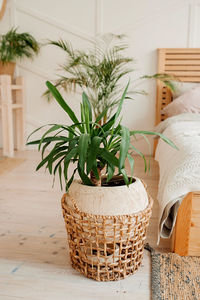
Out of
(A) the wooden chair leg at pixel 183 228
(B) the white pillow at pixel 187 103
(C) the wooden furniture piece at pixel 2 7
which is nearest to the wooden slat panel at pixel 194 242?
(A) the wooden chair leg at pixel 183 228

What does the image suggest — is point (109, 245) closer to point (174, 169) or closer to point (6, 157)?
point (174, 169)

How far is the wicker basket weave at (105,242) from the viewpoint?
1.16 meters

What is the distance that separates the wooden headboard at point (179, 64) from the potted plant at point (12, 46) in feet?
4.74

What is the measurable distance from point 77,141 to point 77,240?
408 mm

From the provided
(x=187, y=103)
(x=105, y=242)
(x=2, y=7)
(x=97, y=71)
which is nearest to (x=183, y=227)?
(x=105, y=242)

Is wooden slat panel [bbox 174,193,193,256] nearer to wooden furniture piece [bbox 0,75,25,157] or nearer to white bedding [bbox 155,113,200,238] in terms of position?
white bedding [bbox 155,113,200,238]

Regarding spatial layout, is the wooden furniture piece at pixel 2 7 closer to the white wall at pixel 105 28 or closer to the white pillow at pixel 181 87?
the white wall at pixel 105 28

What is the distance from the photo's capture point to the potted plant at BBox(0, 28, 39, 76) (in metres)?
3.31

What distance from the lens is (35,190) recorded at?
233 centimetres

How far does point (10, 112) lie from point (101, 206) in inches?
92.8

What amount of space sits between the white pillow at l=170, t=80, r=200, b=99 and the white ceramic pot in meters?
2.20

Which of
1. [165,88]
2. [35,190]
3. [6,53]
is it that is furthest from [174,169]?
[6,53]

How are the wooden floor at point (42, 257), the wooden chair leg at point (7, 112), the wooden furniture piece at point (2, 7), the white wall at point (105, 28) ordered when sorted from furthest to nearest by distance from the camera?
the wooden furniture piece at point (2, 7), the white wall at point (105, 28), the wooden chair leg at point (7, 112), the wooden floor at point (42, 257)

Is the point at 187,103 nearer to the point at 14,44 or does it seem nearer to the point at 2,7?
the point at 14,44
